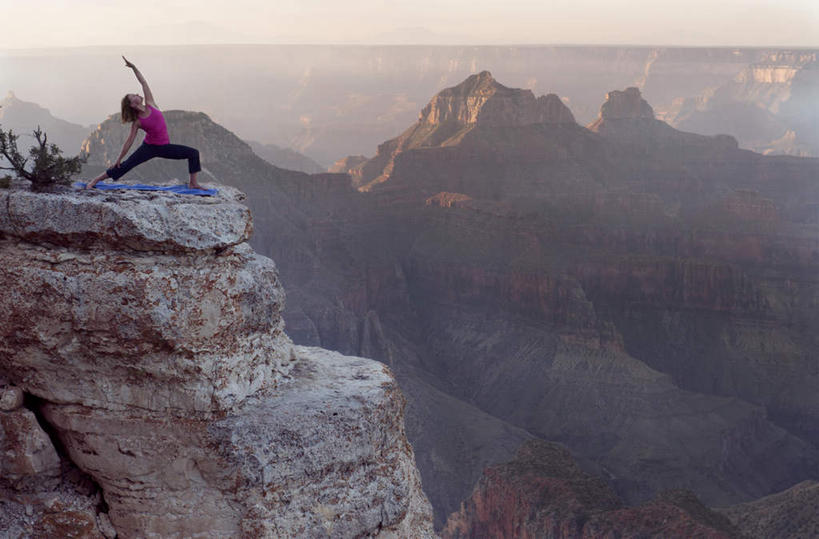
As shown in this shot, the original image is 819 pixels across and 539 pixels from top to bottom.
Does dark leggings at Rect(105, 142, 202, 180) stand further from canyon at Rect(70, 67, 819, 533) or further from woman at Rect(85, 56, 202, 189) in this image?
canyon at Rect(70, 67, 819, 533)

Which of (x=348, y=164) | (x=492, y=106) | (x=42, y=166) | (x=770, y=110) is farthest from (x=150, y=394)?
(x=770, y=110)

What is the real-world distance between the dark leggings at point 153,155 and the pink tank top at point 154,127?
8 cm

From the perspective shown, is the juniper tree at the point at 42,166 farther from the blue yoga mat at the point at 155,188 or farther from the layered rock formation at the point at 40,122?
the layered rock formation at the point at 40,122

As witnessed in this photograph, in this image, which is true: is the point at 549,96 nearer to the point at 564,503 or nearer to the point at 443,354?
the point at 443,354

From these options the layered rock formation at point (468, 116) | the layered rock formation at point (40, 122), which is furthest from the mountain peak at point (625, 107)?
the layered rock formation at point (40, 122)

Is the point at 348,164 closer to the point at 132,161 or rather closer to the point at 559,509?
the point at 559,509

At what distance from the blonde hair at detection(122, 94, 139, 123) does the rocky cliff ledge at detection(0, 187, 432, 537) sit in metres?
1.45

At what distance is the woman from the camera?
34.8 feet

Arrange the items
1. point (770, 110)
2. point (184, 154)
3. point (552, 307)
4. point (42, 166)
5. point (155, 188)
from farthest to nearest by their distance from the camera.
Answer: point (770, 110) → point (552, 307) → point (184, 154) → point (155, 188) → point (42, 166)

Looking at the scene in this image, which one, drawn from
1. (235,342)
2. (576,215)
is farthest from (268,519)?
(576,215)

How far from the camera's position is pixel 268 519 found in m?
9.39

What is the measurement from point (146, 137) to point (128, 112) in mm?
428

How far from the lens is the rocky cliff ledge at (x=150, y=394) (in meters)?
9.00

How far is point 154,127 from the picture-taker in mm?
10867
